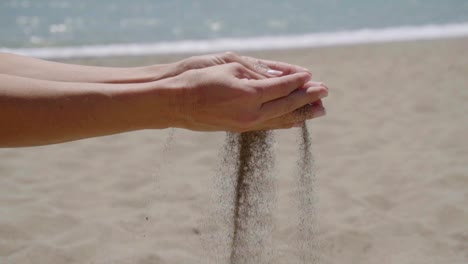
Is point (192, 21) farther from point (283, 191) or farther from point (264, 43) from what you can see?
point (283, 191)

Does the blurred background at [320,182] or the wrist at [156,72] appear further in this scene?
the blurred background at [320,182]

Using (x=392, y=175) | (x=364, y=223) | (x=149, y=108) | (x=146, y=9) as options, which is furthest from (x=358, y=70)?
(x=146, y=9)

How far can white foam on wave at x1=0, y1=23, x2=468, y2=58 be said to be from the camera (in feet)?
26.5

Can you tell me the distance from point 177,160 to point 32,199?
1030mm

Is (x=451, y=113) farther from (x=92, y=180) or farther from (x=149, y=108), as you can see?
(x=149, y=108)

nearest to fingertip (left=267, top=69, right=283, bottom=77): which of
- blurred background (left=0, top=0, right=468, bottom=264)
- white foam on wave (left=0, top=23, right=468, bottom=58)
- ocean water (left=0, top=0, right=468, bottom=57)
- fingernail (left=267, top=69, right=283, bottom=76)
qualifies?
fingernail (left=267, top=69, right=283, bottom=76)

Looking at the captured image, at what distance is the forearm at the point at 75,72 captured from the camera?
2.24 m

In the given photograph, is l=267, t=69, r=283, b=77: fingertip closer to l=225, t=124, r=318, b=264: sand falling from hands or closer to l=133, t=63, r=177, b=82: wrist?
l=225, t=124, r=318, b=264: sand falling from hands

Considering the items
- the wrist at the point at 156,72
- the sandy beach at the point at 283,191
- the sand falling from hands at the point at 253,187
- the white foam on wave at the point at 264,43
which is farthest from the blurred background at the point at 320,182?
the white foam on wave at the point at 264,43

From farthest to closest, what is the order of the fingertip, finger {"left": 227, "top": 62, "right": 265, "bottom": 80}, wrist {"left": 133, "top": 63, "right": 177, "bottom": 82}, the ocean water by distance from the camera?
the ocean water → the fingertip → wrist {"left": 133, "top": 63, "right": 177, "bottom": 82} → finger {"left": 227, "top": 62, "right": 265, "bottom": 80}

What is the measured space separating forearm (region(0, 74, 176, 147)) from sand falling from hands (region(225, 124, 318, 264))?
23.2 inches

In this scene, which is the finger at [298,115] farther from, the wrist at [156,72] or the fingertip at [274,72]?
the wrist at [156,72]

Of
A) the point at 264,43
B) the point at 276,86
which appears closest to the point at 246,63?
the point at 276,86

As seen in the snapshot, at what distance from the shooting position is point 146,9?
11.5m
